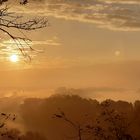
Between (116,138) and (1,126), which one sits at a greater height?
(1,126)

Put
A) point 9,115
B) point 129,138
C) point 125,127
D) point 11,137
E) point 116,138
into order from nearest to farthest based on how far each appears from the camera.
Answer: point 11,137 → point 9,115 → point 129,138 → point 116,138 → point 125,127

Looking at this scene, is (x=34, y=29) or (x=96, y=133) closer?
(x=34, y=29)

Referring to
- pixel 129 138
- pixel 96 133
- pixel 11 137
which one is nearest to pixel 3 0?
pixel 11 137

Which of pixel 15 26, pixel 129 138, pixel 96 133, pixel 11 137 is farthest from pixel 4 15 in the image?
pixel 96 133

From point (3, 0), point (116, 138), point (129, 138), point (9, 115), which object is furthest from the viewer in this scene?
point (116, 138)

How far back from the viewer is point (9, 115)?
2031 cm

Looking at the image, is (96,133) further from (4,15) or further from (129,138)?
(4,15)

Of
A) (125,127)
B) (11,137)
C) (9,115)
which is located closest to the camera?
(11,137)

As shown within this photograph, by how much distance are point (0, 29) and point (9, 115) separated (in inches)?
188

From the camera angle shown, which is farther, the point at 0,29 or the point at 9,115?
the point at 9,115


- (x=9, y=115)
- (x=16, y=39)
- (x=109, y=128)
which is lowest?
(x=109, y=128)

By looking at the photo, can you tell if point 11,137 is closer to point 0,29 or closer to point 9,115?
point 9,115

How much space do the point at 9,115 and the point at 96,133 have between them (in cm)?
1524

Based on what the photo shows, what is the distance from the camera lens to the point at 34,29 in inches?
683
